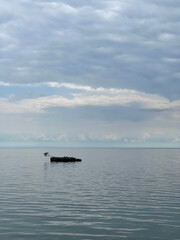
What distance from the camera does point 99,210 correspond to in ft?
101

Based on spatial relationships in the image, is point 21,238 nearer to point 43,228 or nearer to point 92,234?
point 43,228

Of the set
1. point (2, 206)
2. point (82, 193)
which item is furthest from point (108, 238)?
point (82, 193)

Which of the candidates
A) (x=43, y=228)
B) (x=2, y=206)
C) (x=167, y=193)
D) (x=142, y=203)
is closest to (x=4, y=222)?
(x=43, y=228)

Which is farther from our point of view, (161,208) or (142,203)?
(142,203)

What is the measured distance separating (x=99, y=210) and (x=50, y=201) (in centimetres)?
760

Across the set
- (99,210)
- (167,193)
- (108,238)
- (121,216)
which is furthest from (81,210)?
(167,193)

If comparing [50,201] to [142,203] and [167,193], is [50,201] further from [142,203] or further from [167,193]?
[167,193]

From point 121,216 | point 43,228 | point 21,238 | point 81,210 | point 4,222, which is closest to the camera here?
point 21,238

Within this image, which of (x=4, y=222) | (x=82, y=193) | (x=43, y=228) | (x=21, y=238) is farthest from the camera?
(x=82, y=193)

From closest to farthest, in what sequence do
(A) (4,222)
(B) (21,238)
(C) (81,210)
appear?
1. (B) (21,238)
2. (A) (4,222)
3. (C) (81,210)

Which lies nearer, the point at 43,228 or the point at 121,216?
the point at 43,228

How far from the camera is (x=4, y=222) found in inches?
1006

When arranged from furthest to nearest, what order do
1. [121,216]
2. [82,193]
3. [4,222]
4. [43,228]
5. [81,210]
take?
[82,193], [81,210], [121,216], [4,222], [43,228]

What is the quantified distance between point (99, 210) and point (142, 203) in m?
6.44
